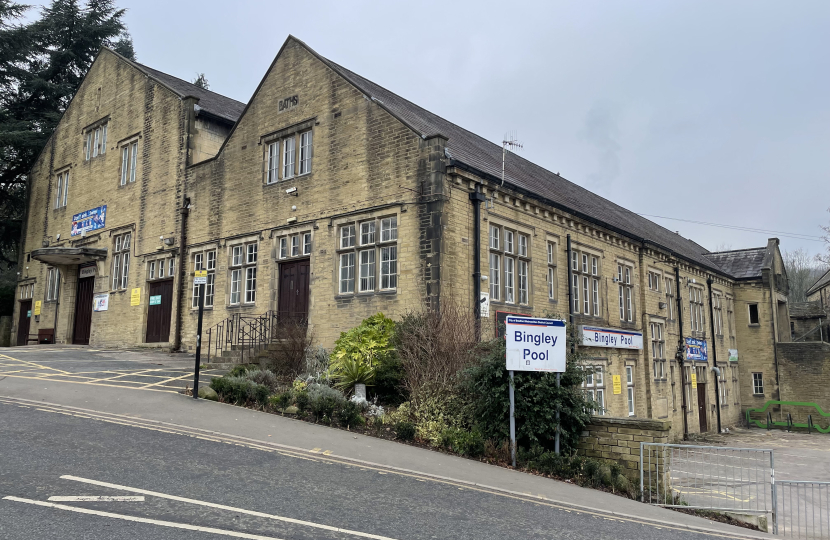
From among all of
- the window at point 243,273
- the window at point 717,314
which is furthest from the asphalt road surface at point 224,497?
the window at point 717,314

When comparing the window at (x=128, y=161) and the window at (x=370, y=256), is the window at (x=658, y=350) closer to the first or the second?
the window at (x=370, y=256)

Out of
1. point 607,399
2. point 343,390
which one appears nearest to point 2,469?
point 343,390

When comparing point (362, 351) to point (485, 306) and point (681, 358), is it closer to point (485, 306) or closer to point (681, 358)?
point (485, 306)

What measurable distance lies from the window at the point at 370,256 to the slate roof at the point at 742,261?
26289 millimetres

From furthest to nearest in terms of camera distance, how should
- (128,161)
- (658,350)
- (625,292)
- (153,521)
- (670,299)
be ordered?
(670,299)
(128,161)
(658,350)
(625,292)
(153,521)

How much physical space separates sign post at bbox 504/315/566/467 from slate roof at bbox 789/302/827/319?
136ft

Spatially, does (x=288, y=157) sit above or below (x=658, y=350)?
above

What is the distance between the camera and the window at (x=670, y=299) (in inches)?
1022

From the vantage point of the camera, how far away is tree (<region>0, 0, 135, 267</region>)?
1307 inches

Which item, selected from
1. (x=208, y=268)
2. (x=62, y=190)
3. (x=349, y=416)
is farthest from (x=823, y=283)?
(x=62, y=190)

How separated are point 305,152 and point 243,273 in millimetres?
4363

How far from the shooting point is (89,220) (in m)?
26.2

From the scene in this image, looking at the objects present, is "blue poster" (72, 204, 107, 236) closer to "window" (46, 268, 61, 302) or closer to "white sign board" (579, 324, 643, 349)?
"window" (46, 268, 61, 302)

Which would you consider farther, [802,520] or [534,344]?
[802,520]
